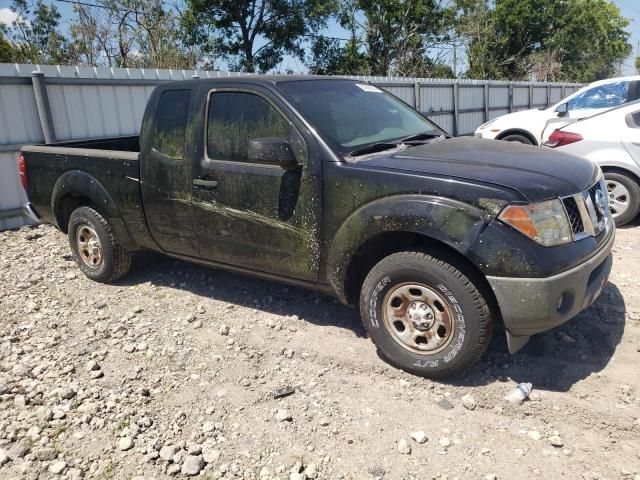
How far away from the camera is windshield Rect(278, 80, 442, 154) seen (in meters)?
3.65

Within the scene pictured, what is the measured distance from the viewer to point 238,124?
3922 mm

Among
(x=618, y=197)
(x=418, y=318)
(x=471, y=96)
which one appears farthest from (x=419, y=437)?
(x=471, y=96)

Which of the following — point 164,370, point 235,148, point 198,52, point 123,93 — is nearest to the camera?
point 164,370

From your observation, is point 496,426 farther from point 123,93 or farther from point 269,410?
point 123,93

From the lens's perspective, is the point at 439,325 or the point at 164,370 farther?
the point at 164,370

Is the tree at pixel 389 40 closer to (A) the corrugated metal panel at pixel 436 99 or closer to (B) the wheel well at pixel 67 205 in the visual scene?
(A) the corrugated metal panel at pixel 436 99

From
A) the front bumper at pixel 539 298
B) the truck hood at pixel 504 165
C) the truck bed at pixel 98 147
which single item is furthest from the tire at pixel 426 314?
the truck bed at pixel 98 147

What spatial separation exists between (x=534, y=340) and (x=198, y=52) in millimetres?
24786

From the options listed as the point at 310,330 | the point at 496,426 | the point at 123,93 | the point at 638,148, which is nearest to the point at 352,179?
the point at 310,330

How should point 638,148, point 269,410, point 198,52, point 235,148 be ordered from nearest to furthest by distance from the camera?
point 269,410 < point 235,148 < point 638,148 < point 198,52

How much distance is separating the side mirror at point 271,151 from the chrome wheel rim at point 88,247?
239 cm

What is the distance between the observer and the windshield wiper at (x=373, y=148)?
11.6ft

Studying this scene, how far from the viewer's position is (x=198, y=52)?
83.6 ft

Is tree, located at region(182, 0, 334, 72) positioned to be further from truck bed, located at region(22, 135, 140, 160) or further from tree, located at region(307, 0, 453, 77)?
truck bed, located at region(22, 135, 140, 160)
